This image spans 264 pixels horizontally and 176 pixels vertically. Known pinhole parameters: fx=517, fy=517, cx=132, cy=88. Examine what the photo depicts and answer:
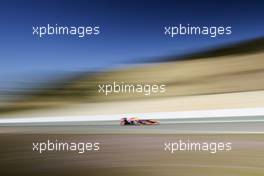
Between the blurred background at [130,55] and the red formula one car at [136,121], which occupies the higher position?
the blurred background at [130,55]

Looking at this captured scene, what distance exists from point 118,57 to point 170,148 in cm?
47

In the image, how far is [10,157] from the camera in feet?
7.79

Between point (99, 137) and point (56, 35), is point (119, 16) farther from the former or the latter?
point (99, 137)

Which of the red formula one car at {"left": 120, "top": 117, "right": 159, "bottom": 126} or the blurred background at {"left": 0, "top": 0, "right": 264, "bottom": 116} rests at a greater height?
the blurred background at {"left": 0, "top": 0, "right": 264, "bottom": 116}

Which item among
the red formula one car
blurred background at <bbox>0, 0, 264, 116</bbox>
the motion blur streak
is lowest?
the red formula one car

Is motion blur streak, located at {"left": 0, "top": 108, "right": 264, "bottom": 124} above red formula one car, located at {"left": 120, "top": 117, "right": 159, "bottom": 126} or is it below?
above

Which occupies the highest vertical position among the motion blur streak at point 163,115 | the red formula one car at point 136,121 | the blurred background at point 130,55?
the blurred background at point 130,55

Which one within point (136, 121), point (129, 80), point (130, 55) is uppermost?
point (130, 55)

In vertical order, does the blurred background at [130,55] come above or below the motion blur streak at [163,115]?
above

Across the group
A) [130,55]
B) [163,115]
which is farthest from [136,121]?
[130,55]

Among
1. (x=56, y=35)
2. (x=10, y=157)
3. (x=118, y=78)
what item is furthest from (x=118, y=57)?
(x=10, y=157)

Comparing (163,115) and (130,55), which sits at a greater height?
(130,55)

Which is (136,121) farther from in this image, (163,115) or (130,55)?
(130,55)

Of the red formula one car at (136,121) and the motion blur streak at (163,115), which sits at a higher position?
the motion blur streak at (163,115)
